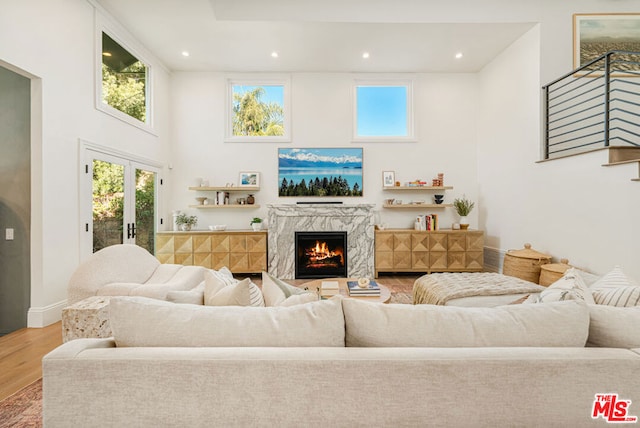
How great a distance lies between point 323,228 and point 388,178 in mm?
1639

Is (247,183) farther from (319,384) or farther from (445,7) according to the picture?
(319,384)

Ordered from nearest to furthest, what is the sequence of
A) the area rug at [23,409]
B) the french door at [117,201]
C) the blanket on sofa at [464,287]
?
the area rug at [23,409] → the blanket on sofa at [464,287] → the french door at [117,201]

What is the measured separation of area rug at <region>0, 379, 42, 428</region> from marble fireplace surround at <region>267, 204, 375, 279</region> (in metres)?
3.49

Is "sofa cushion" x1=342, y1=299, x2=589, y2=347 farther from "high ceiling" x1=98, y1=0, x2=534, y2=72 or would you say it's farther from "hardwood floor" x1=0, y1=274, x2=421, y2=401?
"high ceiling" x1=98, y1=0, x2=534, y2=72

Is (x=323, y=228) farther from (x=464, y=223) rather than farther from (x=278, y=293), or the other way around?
(x=278, y=293)

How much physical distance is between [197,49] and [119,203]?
2.76 metres

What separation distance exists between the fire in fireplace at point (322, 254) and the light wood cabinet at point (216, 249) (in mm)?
672

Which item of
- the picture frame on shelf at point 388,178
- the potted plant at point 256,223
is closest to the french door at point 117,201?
the potted plant at point 256,223

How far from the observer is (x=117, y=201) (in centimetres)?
433

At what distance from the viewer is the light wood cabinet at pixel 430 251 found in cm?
538

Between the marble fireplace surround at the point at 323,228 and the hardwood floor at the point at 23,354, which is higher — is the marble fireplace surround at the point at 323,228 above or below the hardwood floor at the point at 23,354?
above

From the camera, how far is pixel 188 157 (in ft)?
19.2

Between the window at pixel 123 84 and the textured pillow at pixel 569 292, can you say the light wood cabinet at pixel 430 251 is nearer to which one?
the textured pillow at pixel 569 292

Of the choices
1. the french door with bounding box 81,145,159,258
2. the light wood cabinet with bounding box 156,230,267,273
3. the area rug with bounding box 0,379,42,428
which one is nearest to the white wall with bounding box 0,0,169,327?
the french door with bounding box 81,145,159,258
